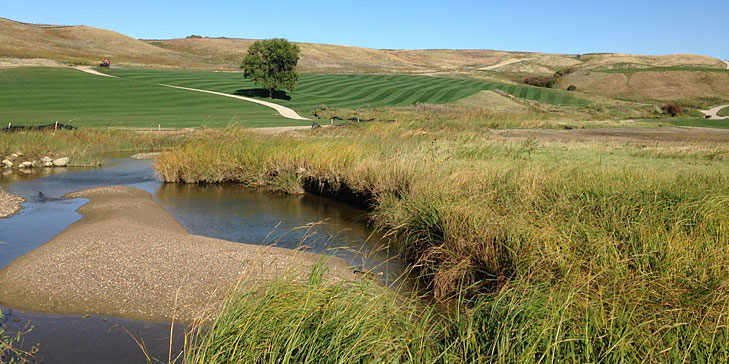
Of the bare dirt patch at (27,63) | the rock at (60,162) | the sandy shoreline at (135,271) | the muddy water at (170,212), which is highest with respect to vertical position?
the bare dirt patch at (27,63)

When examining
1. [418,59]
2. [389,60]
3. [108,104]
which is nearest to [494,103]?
[108,104]

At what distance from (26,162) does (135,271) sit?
682 inches

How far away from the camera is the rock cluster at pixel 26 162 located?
22766mm

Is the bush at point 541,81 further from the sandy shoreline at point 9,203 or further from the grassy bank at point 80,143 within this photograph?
the sandy shoreline at point 9,203

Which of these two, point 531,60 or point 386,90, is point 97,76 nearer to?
point 386,90

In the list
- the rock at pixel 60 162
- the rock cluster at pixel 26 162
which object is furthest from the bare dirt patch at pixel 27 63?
the rock at pixel 60 162

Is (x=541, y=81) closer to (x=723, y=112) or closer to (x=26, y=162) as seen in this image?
(x=723, y=112)

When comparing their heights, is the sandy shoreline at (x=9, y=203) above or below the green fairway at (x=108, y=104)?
below

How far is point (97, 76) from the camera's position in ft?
196

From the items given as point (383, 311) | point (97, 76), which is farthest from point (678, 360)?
point (97, 76)

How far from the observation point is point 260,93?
63.4 meters

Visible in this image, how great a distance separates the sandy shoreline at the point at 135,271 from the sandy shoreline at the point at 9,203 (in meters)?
3.76

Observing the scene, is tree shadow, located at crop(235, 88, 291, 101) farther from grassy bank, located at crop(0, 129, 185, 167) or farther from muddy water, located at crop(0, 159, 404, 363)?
muddy water, located at crop(0, 159, 404, 363)

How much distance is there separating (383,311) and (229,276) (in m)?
4.00
